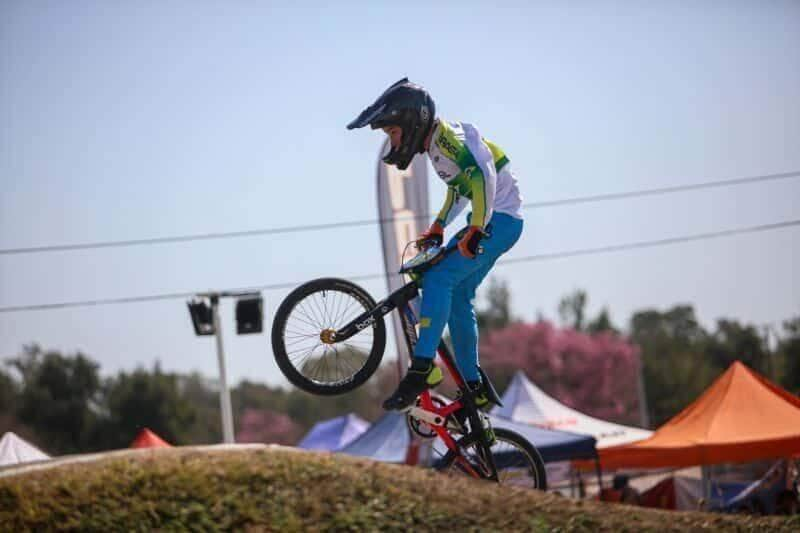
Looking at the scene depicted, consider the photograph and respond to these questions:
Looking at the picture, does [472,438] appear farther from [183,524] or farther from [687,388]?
[687,388]

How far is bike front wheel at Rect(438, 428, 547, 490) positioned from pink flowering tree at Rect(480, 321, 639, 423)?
231 ft

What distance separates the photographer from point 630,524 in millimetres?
7613

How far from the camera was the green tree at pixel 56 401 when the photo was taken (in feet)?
197

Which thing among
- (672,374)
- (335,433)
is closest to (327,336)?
(335,433)

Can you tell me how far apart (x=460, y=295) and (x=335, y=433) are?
24725mm

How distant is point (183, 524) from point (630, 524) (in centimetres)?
318

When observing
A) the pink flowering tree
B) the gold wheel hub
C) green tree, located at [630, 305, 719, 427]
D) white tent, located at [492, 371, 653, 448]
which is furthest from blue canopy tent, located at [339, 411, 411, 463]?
green tree, located at [630, 305, 719, 427]

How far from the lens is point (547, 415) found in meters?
27.5

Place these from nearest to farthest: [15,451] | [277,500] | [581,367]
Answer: [277,500]
[15,451]
[581,367]

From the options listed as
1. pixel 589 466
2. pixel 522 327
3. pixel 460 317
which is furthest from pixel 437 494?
pixel 522 327

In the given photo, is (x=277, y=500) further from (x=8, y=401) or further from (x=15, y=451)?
(x=8, y=401)

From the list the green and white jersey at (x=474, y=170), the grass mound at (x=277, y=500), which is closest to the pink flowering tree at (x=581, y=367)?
the green and white jersey at (x=474, y=170)

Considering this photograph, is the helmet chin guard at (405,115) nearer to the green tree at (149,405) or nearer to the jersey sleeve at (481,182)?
the jersey sleeve at (481,182)

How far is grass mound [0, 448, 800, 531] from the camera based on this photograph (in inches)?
272
